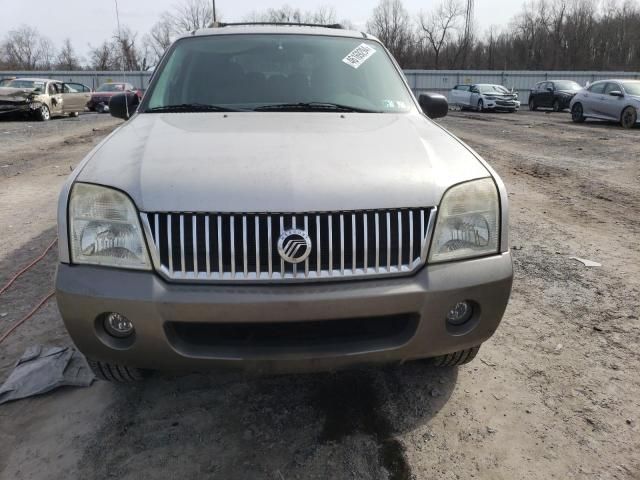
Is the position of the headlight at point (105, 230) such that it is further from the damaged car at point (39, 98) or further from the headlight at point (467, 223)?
the damaged car at point (39, 98)

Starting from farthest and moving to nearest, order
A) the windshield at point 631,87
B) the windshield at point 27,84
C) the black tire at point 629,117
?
the windshield at point 27,84, the windshield at point 631,87, the black tire at point 629,117

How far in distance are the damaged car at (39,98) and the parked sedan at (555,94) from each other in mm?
21561

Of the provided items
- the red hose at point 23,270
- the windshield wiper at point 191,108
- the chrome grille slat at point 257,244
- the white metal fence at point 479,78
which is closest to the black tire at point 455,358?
the chrome grille slat at point 257,244

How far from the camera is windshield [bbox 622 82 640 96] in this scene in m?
15.3

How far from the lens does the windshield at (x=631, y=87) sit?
603 inches

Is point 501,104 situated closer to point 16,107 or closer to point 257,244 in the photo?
point 16,107

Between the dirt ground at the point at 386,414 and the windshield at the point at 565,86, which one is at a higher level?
the windshield at the point at 565,86

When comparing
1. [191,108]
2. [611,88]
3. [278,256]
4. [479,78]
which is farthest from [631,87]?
[479,78]

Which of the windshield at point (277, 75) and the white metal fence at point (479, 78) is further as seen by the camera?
the white metal fence at point (479, 78)

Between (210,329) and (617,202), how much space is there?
602cm

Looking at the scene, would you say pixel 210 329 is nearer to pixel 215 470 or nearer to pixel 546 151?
pixel 215 470

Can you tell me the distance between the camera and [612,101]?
1591 centimetres

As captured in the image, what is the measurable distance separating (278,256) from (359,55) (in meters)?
2.06

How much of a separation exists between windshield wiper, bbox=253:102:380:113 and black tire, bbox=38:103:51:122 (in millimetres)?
19336
